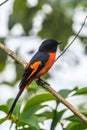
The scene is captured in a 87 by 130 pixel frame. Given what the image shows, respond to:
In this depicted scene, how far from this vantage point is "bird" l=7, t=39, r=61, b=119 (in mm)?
3777

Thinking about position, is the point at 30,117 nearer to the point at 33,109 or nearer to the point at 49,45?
the point at 33,109

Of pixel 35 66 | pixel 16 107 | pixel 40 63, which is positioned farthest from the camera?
pixel 40 63

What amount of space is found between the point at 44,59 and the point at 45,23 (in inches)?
41.3

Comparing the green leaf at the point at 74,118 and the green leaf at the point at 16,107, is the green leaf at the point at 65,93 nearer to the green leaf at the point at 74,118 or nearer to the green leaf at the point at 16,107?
the green leaf at the point at 74,118

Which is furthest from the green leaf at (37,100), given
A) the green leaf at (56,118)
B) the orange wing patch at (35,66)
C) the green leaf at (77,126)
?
the orange wing patch at (35,66)

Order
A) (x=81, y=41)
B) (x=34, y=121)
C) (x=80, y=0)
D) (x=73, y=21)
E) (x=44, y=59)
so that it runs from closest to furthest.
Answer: (x=34, y=121), (x=44, y=59), (x=80, y=0), (x=73, y=21), (x=81, y=41)

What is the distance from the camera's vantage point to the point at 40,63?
4160 mm

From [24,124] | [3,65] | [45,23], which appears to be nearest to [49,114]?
[24,124]

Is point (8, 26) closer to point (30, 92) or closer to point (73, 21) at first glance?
point (73, 21)

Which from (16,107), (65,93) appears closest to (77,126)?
(65,93)

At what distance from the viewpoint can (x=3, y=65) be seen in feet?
19.0

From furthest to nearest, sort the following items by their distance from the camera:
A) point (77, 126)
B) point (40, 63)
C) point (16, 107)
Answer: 1. point (40, 63)
2. point (16, 107)
3. point (77, 126)

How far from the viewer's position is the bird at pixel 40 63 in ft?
12.4

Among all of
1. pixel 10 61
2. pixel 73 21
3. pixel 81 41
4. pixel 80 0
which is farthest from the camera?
pixel 10 61
